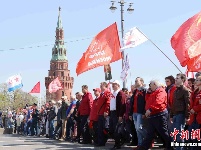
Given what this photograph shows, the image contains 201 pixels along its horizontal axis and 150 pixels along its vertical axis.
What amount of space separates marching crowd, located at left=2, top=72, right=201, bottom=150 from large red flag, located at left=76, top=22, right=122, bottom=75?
1.58m

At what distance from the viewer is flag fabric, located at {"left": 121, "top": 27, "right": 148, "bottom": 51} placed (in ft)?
54.6

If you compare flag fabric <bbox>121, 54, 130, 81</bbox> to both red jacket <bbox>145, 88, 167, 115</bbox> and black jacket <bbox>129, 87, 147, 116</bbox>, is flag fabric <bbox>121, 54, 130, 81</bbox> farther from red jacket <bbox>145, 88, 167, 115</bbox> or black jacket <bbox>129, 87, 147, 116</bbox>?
red jacket <bbox>145, 88, 167, 115</bbox>

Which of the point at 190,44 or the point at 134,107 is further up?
the point at 190,44

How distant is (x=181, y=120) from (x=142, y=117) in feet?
5.43

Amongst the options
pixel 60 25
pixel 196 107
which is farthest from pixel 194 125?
pixel 60 25

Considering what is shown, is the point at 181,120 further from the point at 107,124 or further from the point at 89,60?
the point at 89,60

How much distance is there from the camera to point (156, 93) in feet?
35.6

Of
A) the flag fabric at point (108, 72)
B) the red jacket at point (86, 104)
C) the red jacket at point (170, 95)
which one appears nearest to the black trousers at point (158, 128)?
the red jacket at point (170, 95)

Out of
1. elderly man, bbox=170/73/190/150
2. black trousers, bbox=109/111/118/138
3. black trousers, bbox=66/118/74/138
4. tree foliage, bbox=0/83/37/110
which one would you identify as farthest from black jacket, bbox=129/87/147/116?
tree foliage, bbox=0/83/37/110

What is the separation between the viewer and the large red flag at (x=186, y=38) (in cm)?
1300

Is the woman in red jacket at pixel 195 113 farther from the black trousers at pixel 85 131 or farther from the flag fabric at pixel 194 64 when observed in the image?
the black trousers at pixel 85 131

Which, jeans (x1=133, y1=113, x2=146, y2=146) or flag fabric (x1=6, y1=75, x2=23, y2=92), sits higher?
flag fabric (x1=6, y1=75, x2=23, y2=92)

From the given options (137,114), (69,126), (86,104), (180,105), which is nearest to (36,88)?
(69,126)

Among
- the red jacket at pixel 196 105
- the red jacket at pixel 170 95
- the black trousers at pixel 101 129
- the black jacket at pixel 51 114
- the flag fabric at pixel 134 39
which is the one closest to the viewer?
the red jacket at pixel 196 105
